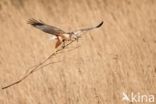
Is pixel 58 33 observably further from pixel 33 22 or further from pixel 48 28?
pixel 33 22

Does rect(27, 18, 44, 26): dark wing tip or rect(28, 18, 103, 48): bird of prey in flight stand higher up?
rect(27, 18, 44, 26): dark wing tip

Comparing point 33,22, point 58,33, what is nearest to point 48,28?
point 58,33

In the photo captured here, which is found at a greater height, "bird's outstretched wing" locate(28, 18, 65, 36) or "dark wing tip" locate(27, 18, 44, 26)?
"dark wing tip" locate(27, 18, 44, 26)

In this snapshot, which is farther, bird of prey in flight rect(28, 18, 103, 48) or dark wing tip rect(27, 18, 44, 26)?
dark wing tip rect(27, 18, 44, 26)

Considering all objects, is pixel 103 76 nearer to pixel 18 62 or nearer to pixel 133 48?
pixel 133 48

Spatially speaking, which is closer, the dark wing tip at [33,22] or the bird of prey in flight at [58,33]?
the bird of prey in flight at [58,33]

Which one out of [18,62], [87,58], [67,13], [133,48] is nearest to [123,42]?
[133,48]

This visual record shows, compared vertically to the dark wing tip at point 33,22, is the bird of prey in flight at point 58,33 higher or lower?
lower

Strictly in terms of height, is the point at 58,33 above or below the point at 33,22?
below

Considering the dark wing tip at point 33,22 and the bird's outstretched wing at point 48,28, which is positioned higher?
the dark wing tip at point 33,22

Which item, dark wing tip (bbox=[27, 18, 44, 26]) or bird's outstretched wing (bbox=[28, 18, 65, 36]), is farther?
dark wing tip (bbox=[27, 18, 44, 26])

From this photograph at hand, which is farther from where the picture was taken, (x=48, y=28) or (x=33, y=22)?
(x=33, y=22)
